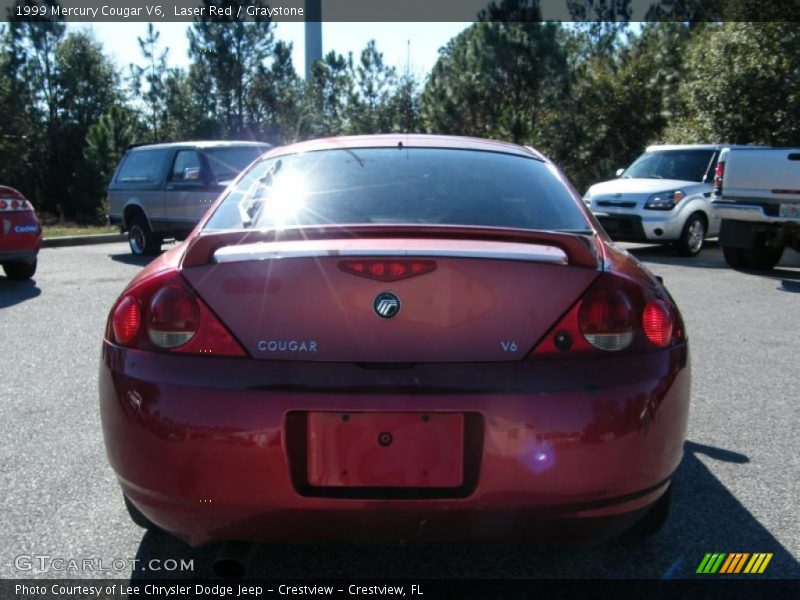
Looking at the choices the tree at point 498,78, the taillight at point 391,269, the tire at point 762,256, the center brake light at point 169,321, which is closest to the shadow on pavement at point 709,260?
the tire at point 762,256

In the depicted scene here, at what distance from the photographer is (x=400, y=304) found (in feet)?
7.56

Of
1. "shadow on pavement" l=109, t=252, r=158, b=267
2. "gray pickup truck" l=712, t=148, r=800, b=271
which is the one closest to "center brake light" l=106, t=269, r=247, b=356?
"gray pickup truck" l=712, t=148, r=800, b=271

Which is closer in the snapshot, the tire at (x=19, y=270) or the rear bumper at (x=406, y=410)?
the rear bumper at (x=406, y=410)

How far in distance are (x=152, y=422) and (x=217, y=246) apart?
0.54m

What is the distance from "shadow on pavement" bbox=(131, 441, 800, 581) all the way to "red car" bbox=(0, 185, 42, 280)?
24.5 ft

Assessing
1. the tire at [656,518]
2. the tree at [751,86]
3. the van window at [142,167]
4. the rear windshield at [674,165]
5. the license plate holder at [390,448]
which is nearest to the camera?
the license plate holder at [390,448]

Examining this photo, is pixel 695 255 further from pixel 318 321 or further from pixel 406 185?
pixel 318 321

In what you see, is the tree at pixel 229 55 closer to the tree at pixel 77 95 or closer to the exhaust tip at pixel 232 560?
the tree at pixel 77 95

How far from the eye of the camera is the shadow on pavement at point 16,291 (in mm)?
8664

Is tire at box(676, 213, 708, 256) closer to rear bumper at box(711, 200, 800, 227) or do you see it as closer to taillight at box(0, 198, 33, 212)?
rear bumper at box(711, 200, 800, 227)

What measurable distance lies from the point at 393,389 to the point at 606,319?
0.65m

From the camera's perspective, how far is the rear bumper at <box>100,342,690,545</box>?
224 centimetres

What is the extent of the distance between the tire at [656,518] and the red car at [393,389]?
0.41 meters

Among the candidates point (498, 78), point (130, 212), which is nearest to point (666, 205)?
point (130, 212)
